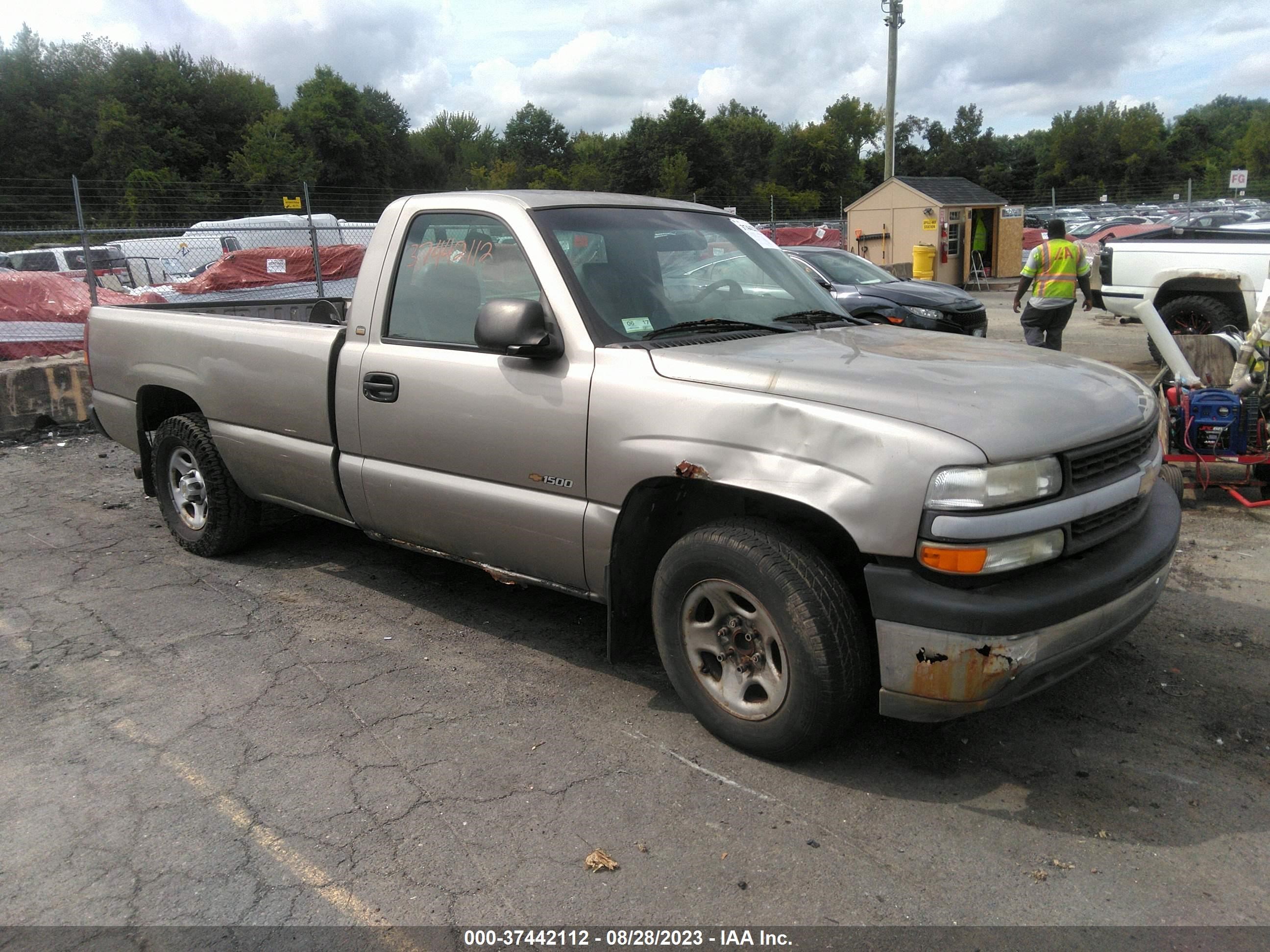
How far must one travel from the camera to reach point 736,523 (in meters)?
3.14

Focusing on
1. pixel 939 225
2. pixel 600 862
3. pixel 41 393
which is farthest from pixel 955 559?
pixel 939 225

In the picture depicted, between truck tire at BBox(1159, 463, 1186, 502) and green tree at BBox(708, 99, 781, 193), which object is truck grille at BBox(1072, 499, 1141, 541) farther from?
green tree at BBox(708, 99, 781, 193)

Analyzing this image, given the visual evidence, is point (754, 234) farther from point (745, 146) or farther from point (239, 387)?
point (745, 146)

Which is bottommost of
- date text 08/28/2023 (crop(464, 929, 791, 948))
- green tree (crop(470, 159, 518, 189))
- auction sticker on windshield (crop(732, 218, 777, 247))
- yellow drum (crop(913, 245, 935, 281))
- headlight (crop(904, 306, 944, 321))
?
date text 08/28/2023 (crop(464, 929, 791, 948))

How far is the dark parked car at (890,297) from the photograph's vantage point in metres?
11.2

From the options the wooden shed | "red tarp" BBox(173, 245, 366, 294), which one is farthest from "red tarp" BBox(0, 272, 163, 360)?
the wooden shed

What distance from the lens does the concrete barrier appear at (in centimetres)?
911

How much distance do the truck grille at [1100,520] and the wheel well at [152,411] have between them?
4.56 metres

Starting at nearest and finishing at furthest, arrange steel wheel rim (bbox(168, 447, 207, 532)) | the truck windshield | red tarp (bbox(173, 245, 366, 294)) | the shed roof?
the truck windshield
steel wheel rim (bbox(168, 447, 207, 532))
red tarp (bbox(173, 245, 366, 294))
the shed roof

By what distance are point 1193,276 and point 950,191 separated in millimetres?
13543

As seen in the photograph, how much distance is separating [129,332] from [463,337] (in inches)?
106

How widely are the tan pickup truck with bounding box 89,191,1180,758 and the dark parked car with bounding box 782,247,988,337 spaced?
282 inches

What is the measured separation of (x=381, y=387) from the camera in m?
4.11

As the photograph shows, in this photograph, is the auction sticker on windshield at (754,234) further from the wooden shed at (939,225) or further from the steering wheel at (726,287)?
the wooden shed at (939,225)
